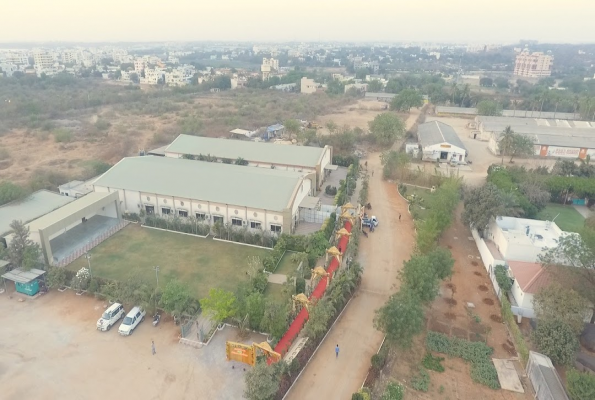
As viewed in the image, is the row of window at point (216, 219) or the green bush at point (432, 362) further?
the row of window at point (216, 219)

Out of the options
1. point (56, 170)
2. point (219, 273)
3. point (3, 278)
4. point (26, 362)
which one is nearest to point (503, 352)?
point (219, 273)

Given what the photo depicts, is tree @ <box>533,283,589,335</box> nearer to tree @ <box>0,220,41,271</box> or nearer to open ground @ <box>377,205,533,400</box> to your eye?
open ground @ <box>377,205,533,400</box>

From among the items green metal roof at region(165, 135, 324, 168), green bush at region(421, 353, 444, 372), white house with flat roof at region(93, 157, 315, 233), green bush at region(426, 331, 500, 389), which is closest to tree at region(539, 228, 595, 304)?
green bush at region(426, 331, 500, 389)

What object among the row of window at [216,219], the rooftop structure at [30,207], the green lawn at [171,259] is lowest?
the green lawn at [171,259]

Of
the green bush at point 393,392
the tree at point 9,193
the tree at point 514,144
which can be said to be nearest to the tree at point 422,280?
the green bush at point 393,392

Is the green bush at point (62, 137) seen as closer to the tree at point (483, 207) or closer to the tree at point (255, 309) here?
the tree at point (255, 309)

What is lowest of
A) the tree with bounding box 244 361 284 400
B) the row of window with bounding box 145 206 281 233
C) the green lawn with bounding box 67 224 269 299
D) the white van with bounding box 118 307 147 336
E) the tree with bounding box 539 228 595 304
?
the green lawn with bounding box 67 224 269 299
